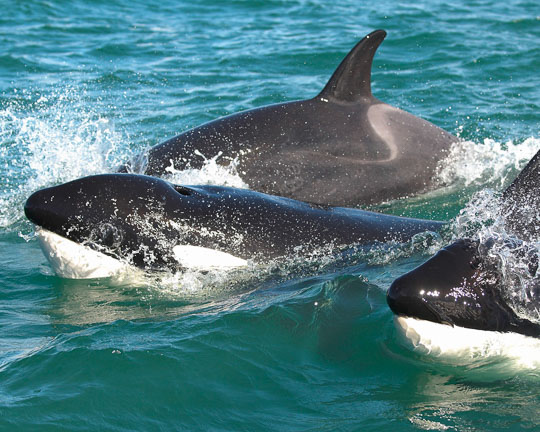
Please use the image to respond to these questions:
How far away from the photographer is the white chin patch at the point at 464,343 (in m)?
5.45

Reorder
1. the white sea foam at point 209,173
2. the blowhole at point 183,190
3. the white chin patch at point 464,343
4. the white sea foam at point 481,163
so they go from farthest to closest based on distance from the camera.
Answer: the white sea foam at point 481,163, the white sea foam at point 209,173, the blowhole at point 183,190, the white chin patch at point 464,343

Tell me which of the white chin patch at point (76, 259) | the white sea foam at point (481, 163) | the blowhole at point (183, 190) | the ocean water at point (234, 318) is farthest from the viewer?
the white sea foam at point (481, 163)

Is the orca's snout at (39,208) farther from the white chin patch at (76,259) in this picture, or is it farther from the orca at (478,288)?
the orca at (478,288)

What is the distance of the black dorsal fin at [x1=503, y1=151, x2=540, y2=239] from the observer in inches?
224

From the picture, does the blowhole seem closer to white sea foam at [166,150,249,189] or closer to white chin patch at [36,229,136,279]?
white chin patch at [36,229,136,279]

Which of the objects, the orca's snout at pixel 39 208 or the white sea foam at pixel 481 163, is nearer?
the orca's snout at pixel 39 208

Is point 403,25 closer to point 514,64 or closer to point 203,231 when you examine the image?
point 514,64

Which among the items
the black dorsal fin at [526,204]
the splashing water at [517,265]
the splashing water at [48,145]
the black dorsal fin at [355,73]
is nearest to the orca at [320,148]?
the black dorsal fin at [355,73]

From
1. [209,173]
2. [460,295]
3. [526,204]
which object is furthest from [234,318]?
[209,173]

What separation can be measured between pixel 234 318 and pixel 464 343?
1.90 m

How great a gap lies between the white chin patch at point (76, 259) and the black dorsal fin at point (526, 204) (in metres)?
3.39

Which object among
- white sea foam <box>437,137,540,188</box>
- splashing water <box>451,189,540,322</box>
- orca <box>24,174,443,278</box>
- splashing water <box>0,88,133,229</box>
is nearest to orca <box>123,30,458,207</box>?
white sea foam <box>437,137,540,188</box>

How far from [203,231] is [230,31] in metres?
13.5

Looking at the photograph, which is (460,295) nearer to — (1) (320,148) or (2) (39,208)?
(2) (39,208)
